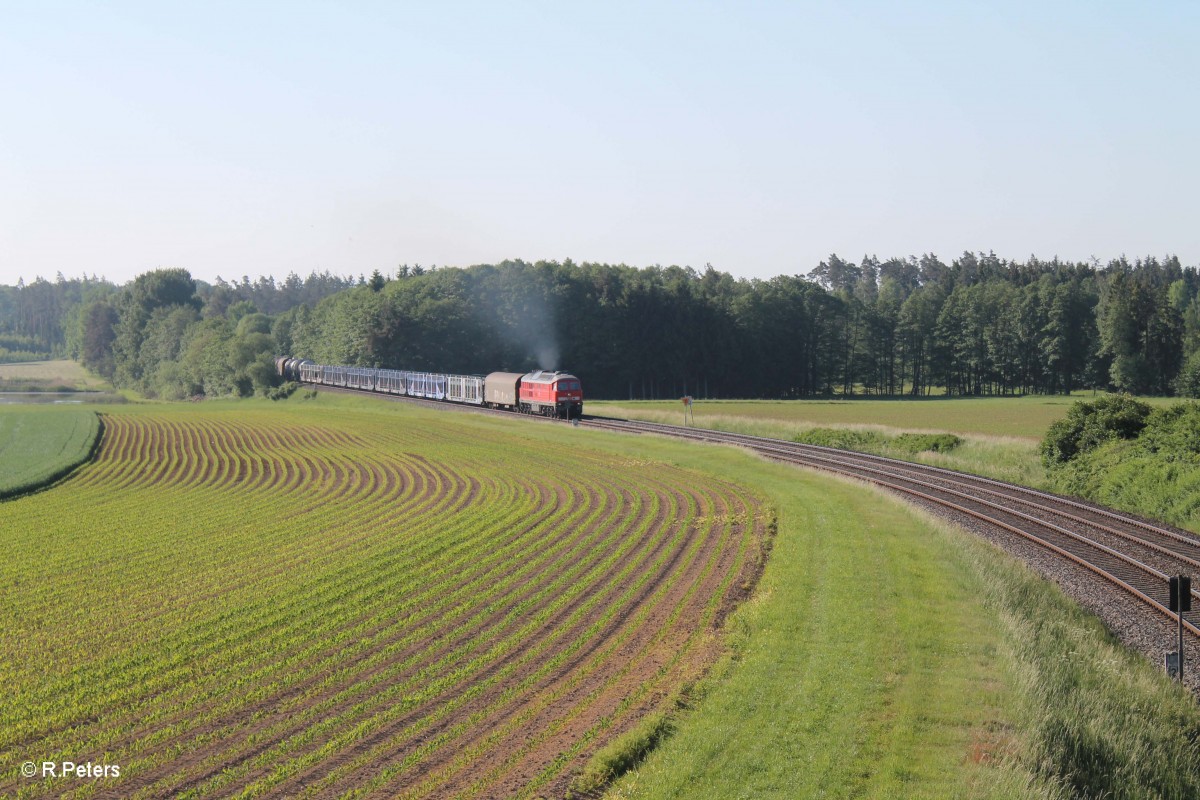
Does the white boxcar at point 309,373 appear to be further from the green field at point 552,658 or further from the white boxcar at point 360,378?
the green field at point 552,658

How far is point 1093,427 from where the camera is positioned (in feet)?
129

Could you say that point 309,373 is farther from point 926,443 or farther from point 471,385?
point 926,443

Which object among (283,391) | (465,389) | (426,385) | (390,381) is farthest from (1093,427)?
(283,391)

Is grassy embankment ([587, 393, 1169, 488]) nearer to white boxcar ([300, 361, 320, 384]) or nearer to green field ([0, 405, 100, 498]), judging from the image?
green field ([0, 405, 100, 498])

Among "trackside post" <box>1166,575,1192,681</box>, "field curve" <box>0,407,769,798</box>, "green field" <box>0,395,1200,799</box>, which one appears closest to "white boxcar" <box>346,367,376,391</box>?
"field curve" <box>0,407,769,798</box>

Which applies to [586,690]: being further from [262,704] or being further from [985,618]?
[985,618]

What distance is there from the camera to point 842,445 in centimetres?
5225

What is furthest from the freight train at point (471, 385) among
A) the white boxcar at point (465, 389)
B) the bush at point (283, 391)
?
the bush at point (283, 391)

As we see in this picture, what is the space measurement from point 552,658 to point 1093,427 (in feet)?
103

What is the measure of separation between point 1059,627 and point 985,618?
1.57 metres

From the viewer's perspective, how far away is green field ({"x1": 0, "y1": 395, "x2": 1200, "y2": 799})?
12102 millimetres

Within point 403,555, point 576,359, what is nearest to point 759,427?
point 403,555

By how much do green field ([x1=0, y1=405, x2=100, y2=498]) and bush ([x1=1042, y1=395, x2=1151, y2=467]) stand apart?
41.6 metres

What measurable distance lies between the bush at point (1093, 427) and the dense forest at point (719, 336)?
64.4 metres
